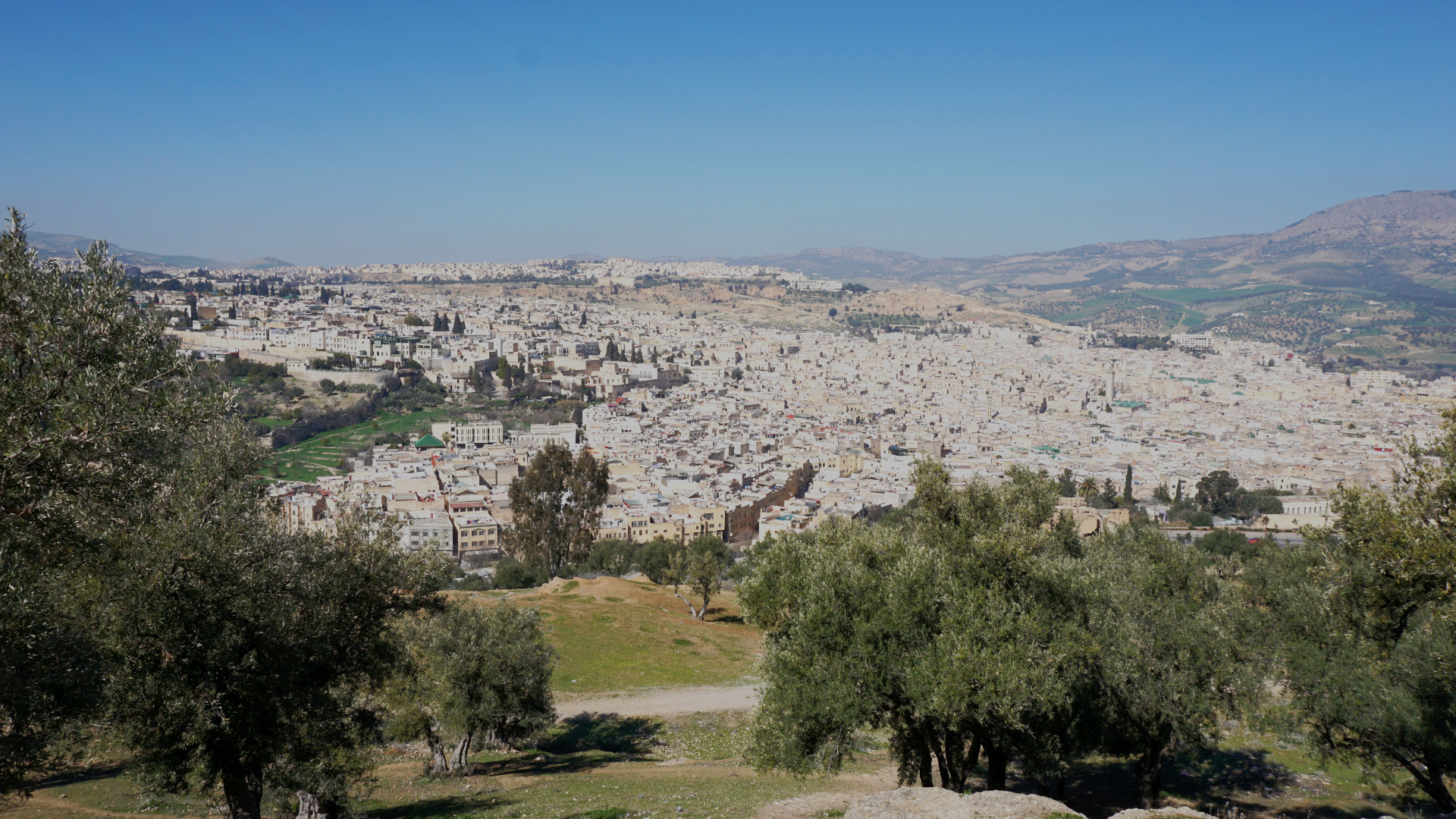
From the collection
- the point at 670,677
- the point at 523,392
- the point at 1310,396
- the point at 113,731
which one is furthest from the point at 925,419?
→ the point at 113,731

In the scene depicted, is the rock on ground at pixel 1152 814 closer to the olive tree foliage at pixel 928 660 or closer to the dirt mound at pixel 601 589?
the olive tree foliage at pixel 928 660

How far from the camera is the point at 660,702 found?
18781mm

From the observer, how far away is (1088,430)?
10662 cm

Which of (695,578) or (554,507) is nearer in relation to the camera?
(695,578)

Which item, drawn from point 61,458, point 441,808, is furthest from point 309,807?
point 61,458

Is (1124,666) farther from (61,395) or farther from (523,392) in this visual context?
(523,392)

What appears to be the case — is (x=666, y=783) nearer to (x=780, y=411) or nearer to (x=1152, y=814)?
(x=1152, y=814)

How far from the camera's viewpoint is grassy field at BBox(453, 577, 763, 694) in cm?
2064

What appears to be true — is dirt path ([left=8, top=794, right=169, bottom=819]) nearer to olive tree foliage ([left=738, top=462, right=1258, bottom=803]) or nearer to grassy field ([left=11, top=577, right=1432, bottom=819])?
grassy field ([left=11, top=577, right=1432, bottom=819])

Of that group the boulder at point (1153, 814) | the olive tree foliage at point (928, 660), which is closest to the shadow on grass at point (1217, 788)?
the olive tree foliage at point (928, 660)

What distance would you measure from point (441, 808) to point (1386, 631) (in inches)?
458

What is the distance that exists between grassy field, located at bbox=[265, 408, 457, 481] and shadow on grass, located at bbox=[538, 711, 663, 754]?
47000mm

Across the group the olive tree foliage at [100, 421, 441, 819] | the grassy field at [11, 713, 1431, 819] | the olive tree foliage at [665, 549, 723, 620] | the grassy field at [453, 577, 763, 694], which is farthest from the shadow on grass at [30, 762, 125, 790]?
the olive tree foliage at [665, 549, 723, 620]

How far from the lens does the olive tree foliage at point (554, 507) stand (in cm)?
3441
